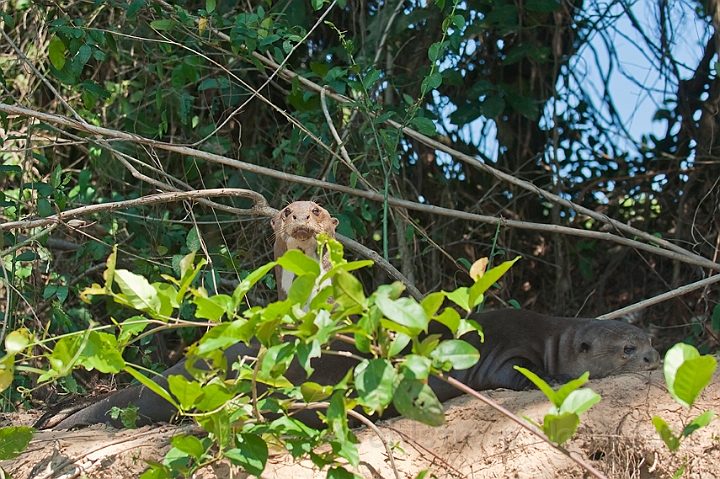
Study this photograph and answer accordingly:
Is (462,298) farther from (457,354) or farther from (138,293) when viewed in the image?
(138,293)

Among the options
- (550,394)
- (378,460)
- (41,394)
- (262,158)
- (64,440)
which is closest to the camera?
(550,394)

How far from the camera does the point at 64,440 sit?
4074mm

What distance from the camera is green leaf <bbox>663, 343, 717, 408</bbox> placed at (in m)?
2.58

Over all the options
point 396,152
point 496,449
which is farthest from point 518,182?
point 496,449

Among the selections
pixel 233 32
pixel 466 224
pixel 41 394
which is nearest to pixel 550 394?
pixel 233 32

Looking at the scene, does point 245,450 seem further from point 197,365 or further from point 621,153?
point 621,153

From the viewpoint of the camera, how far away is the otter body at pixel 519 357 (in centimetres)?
440

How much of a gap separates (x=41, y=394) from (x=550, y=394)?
3.77m

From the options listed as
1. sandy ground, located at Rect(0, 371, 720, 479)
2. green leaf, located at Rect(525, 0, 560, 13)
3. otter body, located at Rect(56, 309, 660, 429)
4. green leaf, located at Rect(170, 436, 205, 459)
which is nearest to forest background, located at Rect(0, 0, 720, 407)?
green leaf, located at Rect(525, 0, 560, 13)

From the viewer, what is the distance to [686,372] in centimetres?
260

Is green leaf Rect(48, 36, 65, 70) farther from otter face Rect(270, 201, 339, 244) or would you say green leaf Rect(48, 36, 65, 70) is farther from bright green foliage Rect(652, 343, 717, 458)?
bright green foliage Rect(652, 343, 717, 458)

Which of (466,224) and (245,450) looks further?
(466,224)

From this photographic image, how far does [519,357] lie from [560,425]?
6.56 ft

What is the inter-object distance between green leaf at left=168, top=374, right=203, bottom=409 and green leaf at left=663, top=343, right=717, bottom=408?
1424mm
